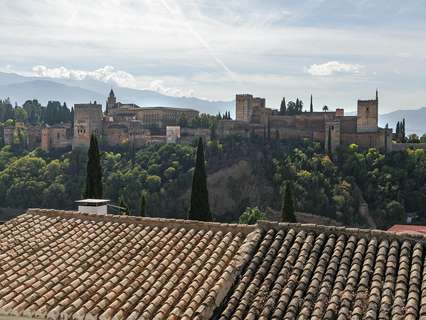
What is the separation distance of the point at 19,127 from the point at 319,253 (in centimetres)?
9149

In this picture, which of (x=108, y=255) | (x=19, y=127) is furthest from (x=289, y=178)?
(x=108, y=255)

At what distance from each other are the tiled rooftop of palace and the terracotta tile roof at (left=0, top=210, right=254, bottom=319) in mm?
16

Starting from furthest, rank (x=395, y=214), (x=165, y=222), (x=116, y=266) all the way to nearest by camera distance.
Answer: (x=395, y=214) → (x=165, y=222) → (x=116, y=266)

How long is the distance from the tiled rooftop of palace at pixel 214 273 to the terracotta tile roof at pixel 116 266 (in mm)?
16

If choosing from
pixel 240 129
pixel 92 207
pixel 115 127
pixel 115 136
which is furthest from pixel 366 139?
pixel 92 207

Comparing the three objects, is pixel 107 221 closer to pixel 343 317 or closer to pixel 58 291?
pixel 58 291

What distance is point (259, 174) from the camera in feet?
225

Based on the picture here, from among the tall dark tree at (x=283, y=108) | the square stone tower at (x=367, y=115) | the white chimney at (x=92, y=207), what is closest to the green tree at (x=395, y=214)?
the square stone tower at (x=367, y=115)

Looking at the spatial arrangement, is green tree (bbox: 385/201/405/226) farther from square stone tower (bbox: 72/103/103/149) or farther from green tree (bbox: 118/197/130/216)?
square stone tower (bbox: 72/103/103/149)

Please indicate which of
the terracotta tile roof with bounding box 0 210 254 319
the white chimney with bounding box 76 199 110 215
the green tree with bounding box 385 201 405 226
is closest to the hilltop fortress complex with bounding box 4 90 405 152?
the green tree with bounding box 385 201 405 226

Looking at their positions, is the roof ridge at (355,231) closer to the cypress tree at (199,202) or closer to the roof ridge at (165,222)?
the roof ridge at (165,222)

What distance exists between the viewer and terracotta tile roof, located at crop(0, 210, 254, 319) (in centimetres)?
691

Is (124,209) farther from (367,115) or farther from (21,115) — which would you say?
(21,115)

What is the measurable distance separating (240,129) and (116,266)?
7142cm
